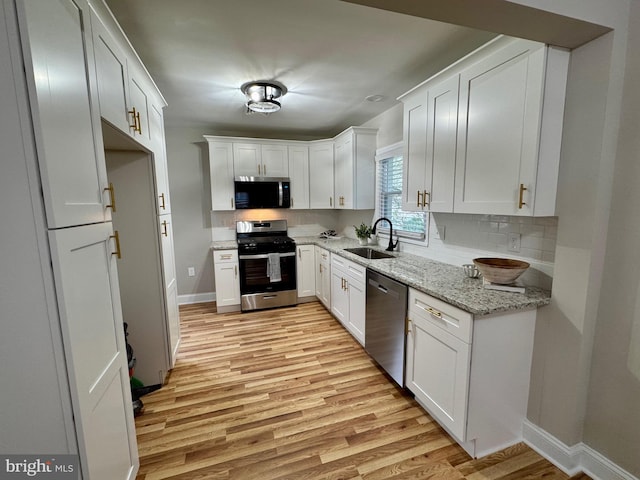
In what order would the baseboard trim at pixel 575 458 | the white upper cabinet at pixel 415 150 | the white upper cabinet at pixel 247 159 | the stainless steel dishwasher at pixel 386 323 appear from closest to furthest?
the baseboard trim at pixel 575 458
the stainless steel dishwasher at pixel 386 323
the white upper cabinet at pixel 415 150
the white upper cabinet at pixel 247 159

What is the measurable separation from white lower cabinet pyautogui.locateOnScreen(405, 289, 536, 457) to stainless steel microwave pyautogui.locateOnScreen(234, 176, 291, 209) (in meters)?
2.74

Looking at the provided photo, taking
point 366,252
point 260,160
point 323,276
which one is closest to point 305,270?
point 323,276

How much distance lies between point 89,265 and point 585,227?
2.28 metres

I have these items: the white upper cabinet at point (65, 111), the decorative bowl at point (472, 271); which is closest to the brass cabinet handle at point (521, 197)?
the decorative bowl at point (472, 271)

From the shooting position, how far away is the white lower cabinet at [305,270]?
3.94 meters

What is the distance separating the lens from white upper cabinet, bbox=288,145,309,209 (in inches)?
161

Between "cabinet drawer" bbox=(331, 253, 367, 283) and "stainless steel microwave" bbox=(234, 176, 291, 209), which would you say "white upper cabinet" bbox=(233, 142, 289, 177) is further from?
"cabinet drawer" bbox=(331, 253, 367, 283)

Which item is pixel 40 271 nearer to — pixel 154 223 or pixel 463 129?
pixel 154 223

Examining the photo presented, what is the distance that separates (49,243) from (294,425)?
5.70 feet

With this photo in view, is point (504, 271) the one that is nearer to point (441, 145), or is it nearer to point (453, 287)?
point (453, 287)

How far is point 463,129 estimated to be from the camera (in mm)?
1856

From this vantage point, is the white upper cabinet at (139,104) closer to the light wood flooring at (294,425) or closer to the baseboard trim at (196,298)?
the light wood flooring at (294,425)

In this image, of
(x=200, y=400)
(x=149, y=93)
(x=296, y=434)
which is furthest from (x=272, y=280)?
(x=149, y=93)

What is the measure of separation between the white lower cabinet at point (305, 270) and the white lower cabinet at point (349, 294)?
63 centimetres
